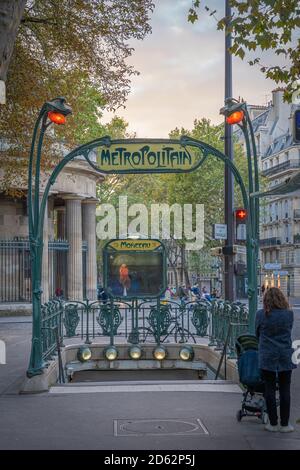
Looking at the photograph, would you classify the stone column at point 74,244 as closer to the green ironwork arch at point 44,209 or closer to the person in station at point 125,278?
the person in station at point 125,278

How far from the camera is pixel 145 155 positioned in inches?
501

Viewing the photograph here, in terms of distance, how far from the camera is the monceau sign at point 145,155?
41.7 feet

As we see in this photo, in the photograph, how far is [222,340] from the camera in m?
16.1

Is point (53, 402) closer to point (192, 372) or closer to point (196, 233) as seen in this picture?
point (192, 372)

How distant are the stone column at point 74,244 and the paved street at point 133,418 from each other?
938 inches

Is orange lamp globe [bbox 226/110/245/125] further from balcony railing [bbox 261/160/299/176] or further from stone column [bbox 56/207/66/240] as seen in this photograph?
balcony railing [bbox 261/160/299/176]

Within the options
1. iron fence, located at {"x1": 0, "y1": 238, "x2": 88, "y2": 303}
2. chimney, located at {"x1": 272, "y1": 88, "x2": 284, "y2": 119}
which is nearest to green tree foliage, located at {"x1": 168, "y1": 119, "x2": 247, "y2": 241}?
iron fence, located at {"x1": 0, "y1": 238, "x2": 88, "y2": 303}

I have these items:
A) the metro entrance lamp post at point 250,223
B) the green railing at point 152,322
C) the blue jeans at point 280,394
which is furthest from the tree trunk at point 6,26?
the green railing at point 152,322

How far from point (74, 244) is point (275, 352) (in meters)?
28.8

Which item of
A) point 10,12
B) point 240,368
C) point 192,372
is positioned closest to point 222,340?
point 192,372

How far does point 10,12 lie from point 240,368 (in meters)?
4.91

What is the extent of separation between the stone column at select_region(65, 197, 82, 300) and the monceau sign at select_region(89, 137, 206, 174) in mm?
23910

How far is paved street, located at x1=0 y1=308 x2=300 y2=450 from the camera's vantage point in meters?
7.55
